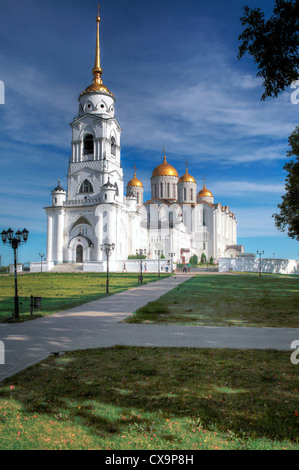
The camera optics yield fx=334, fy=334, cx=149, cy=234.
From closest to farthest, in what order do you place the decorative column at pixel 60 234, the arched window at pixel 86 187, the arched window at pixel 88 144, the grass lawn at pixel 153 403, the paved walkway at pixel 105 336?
the grass lawn at pixel 153 403
the paved walkway at pixel 105 336
the decorative column at pixel 60 234
the arched window at pixel 86 187
the arched window at pixel 88 144

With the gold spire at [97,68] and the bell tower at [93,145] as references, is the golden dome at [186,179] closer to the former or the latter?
the bell tower at [93,145]

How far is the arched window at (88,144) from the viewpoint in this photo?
173 feet

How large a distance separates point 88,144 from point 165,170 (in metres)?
23.4

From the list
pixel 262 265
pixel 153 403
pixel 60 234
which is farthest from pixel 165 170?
pixel 153 403

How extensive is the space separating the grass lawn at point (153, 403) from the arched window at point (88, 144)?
4957cm

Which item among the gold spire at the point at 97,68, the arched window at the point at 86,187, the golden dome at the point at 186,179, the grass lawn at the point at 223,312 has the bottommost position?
the grass lawn at the point at 223,312

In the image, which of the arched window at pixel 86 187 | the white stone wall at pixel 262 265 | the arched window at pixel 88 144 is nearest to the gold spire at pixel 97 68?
the arched window at pixel 88 144

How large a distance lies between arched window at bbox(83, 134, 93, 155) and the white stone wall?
87.3 ft

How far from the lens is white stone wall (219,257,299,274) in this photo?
4825 cm

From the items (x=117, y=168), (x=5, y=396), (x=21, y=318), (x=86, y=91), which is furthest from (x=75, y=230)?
(x=5, y=396)

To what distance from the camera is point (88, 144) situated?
53.0 metres

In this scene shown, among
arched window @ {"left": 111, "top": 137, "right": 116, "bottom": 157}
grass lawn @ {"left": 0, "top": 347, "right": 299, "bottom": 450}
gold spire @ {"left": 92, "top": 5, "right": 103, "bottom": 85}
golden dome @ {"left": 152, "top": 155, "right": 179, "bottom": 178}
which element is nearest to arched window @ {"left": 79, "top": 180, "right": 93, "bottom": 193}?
arched window @ {"left": 111, "top": 137, "right": 116, "bottom": 157}

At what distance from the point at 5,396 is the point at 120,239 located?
151 feet
